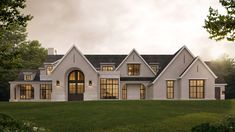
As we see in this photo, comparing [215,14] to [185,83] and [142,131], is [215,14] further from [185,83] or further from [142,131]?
[185,83]

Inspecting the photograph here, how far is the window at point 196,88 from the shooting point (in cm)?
4634

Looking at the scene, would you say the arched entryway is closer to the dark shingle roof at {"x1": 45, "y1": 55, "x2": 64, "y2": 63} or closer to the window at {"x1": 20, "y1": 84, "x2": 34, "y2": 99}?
the dark shingle roof at {"x1": 45, "y1": 55, "x2": 64, "y2": 63}

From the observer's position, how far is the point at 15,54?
1962cm

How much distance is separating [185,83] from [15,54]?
30959 millimetres

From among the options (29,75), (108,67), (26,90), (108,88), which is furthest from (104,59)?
(26,90)

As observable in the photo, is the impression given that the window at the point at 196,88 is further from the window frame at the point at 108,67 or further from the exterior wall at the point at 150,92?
the window frame at the point at 108,67

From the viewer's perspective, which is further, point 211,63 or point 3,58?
point 211,63

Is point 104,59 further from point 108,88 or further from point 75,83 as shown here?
point 75,83

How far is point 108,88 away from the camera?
51688mm

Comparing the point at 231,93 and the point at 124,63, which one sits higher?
the point at 124,63

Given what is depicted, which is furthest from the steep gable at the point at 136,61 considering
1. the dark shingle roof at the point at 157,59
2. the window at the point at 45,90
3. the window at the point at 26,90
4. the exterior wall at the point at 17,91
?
the window at the point at 26,90

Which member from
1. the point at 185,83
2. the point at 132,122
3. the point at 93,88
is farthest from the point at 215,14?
the point at 93,88

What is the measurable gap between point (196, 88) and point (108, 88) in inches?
512

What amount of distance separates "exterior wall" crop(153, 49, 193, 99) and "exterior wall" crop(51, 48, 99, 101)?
8921mm
